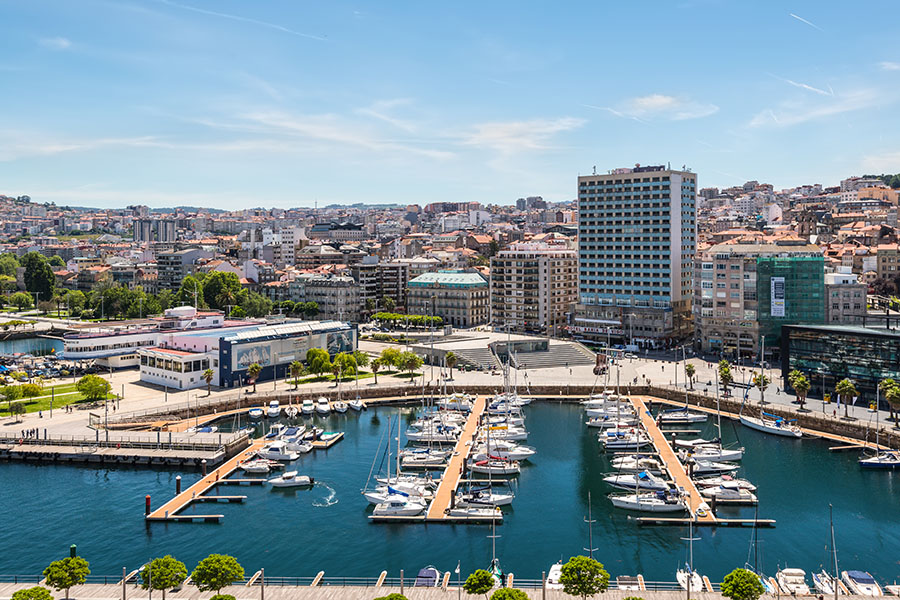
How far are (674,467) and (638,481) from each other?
5.39 metres

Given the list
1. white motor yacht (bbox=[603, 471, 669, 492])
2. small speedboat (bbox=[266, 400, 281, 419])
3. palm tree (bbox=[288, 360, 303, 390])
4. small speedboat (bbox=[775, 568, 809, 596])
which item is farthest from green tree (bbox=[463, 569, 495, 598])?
palm tree (bbox=[288, 360, 303, 390])

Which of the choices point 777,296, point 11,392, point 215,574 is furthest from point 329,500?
point 777,296

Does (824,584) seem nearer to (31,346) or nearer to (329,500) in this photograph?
(329,500)

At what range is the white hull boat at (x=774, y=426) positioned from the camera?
5441cm

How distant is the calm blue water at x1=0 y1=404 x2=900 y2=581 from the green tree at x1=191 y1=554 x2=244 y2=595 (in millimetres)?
5540

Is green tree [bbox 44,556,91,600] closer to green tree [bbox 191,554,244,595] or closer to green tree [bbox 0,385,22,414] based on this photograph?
green tree [bbox 191,554,244,595]

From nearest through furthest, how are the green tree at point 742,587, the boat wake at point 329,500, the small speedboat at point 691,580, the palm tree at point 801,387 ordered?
the green tree at point 742,587 → the small speedboat at point 691,580 → the boat wake at point 329,500 → the palm tree at point 801,387

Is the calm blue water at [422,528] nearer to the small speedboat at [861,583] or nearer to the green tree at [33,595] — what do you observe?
the small speedboat at [861,583]

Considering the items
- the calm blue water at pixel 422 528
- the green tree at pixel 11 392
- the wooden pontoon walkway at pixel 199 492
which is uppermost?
the green tree at pixel 11 392

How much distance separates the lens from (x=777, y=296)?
78.1 m

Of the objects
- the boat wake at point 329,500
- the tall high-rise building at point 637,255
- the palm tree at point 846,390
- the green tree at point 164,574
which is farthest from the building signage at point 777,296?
the green tree at point 164,574

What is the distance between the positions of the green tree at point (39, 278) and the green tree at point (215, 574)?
128m

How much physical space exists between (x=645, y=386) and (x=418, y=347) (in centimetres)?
2626

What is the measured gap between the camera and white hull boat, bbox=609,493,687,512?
132 ft
